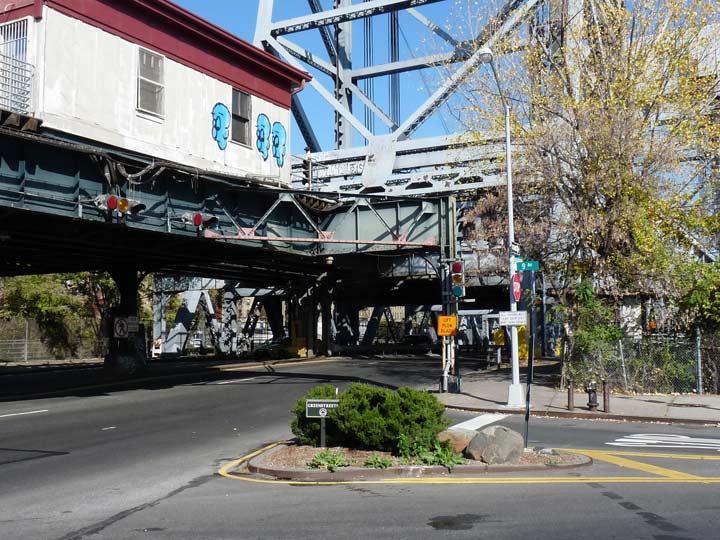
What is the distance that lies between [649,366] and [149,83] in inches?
698

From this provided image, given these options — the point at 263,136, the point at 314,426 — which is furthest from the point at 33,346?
the point at 314,426

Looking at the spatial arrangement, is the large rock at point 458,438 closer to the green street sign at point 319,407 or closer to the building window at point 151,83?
the green street sign at point 319,407

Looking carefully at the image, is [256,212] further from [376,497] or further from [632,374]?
[376,497]

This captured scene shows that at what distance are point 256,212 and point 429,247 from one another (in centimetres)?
629

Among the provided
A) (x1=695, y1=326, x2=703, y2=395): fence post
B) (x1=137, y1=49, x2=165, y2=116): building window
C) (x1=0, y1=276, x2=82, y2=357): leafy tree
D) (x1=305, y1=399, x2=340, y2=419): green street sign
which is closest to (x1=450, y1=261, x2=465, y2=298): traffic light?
(x1=695, y1=326, x2=703, y2=395): fence post

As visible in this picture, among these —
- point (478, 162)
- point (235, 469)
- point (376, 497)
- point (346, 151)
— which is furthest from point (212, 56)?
point (346, 151)

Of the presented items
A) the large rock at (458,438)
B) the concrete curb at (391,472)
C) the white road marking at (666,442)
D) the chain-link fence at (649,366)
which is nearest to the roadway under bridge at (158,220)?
the chain-link fence at (649,366)

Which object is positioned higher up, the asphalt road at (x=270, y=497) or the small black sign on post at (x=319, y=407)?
the small black sign on post at (x=319, y=407)

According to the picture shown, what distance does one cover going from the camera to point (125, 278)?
30.7m

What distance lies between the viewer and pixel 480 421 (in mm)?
17234

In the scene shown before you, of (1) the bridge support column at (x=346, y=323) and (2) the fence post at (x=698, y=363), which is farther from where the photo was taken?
(1) the bridge support column at (x=346, y=323)

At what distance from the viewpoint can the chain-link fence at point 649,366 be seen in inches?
899

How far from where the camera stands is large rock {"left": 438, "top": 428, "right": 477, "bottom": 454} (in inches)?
460

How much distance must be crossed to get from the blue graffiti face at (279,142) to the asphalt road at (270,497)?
1381 cm
